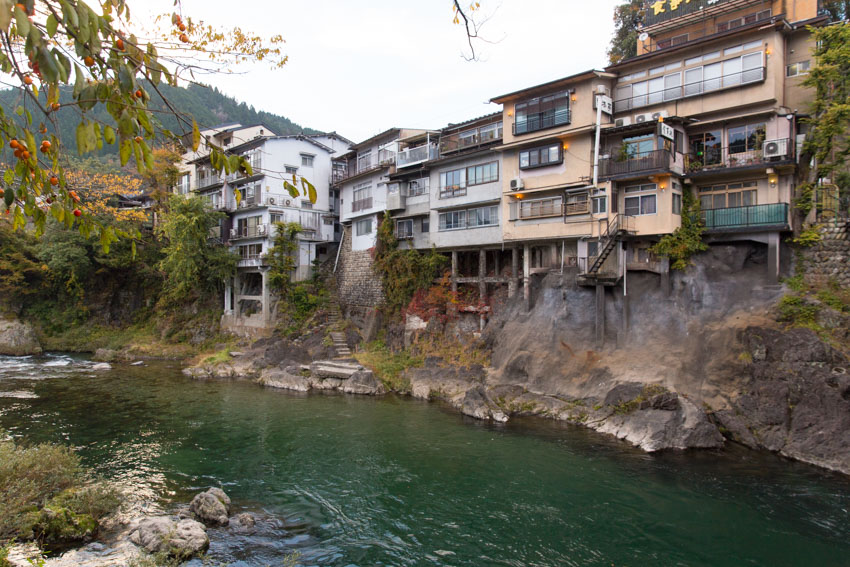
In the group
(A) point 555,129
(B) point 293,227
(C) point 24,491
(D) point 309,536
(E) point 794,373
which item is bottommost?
(D) point 309,536

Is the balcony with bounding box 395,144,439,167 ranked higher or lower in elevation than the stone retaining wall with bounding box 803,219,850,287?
higher

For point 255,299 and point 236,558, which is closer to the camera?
point 236,558

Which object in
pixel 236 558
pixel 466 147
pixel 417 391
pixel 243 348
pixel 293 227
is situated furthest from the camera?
pixel 293 227

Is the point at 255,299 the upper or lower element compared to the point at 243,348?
upper

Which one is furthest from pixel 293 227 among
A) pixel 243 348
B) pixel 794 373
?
pixel 794 373

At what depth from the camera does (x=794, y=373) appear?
57.2 feet

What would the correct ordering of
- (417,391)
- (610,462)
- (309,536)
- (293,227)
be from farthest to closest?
(293,227) < (417,391) < (610,462) < (309,536)

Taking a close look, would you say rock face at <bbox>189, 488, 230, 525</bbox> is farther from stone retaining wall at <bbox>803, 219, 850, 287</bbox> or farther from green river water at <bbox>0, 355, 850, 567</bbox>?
stone retaining wall at <bbox>803, 219, 850, 287</bbox>

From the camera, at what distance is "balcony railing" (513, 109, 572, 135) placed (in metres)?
26.1

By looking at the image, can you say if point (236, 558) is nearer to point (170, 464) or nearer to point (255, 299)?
point (170, 464)

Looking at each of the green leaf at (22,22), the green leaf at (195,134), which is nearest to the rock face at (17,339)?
the green leaf at (195,134)

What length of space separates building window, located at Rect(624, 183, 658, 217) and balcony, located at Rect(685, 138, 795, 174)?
1.94 meters

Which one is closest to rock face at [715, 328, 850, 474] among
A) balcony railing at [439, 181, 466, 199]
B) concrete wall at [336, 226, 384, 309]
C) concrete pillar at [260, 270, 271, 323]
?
balcony railing at [439, 181, 466, 199]

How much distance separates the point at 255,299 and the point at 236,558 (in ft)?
105
